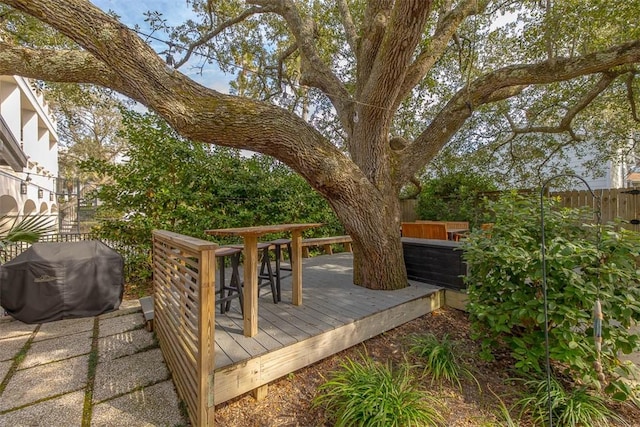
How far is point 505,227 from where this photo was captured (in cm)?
256

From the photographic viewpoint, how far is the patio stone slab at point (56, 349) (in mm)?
2662

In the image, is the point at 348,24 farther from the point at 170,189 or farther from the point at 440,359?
the point at 440,359

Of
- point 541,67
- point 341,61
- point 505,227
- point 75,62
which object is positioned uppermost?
point 341,61

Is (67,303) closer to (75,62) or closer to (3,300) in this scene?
(3,300)

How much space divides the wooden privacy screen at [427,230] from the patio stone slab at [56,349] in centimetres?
568

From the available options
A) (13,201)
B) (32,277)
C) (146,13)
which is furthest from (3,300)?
(13,201)

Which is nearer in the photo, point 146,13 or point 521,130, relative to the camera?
point 146,13

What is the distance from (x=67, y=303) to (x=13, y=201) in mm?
6552

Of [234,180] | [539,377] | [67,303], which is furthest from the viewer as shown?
[234,180]

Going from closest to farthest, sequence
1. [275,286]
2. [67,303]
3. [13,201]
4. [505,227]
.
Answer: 1. [505,227]
2. [275,286]
3. [67,303]
4. [13,201]

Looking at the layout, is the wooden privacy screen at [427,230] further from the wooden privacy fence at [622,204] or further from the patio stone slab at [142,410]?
the patio stone slab at [142,410]

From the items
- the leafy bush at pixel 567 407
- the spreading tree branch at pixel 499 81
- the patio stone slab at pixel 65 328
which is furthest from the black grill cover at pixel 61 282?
the leafy bush at pixel 567 407

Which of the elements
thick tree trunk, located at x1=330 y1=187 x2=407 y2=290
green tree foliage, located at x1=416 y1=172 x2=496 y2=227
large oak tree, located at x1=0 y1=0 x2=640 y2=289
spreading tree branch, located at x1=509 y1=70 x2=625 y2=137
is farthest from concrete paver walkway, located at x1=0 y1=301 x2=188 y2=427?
spreading tree branch, located at x1=509 y1=70 x2=625 y2=137

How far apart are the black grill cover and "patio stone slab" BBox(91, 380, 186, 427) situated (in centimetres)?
206
